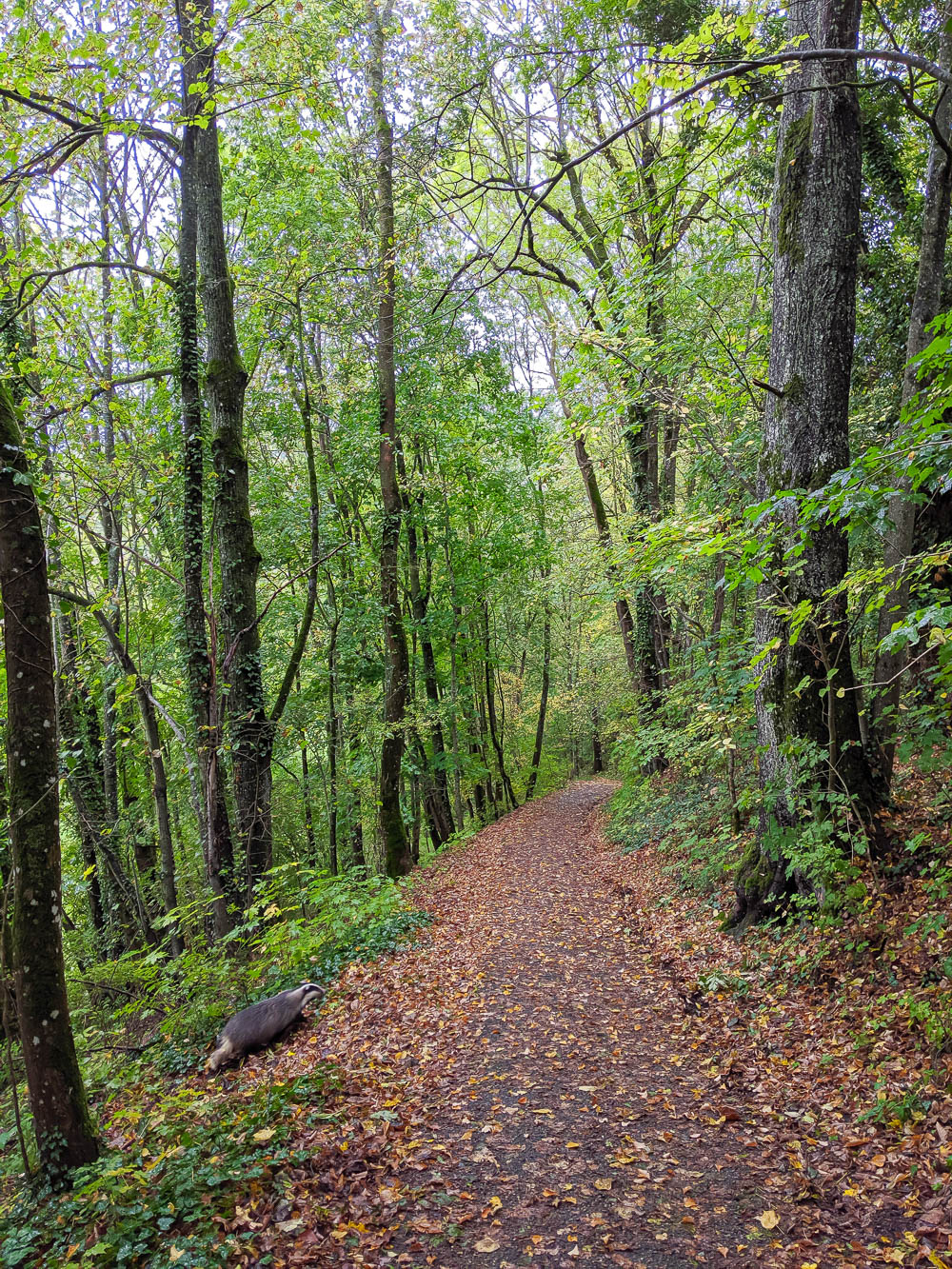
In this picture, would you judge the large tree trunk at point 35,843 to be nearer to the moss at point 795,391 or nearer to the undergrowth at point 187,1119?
the undergrowth at point 187,1119

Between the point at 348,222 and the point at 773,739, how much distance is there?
41.0 ft

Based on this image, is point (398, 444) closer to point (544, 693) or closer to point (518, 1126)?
point (518, 1126)

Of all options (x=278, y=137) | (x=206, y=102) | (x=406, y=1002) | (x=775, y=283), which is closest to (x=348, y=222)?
(x=278, y=137)

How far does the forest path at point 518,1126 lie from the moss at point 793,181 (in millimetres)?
6529

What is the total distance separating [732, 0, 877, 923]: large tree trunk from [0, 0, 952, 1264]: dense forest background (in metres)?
0.03

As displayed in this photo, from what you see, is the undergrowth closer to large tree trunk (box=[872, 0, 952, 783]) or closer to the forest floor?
→ the forest floor

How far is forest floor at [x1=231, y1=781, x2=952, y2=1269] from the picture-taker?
315 cm

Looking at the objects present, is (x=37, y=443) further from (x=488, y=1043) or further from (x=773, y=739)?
(x=773, y=739)

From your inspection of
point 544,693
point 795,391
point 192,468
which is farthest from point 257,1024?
point 544,693

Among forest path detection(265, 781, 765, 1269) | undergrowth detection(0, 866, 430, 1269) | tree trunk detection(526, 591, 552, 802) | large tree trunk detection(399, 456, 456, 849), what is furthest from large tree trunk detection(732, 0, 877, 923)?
tree trunk detection(526, 591, 552, 802)

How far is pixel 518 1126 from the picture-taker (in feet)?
13.7

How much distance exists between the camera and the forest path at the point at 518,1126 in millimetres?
3236

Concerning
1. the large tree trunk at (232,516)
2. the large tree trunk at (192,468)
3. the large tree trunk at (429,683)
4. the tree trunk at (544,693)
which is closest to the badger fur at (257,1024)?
the large tree trunk at (192,468)

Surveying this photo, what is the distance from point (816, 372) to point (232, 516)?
21.4 ft
